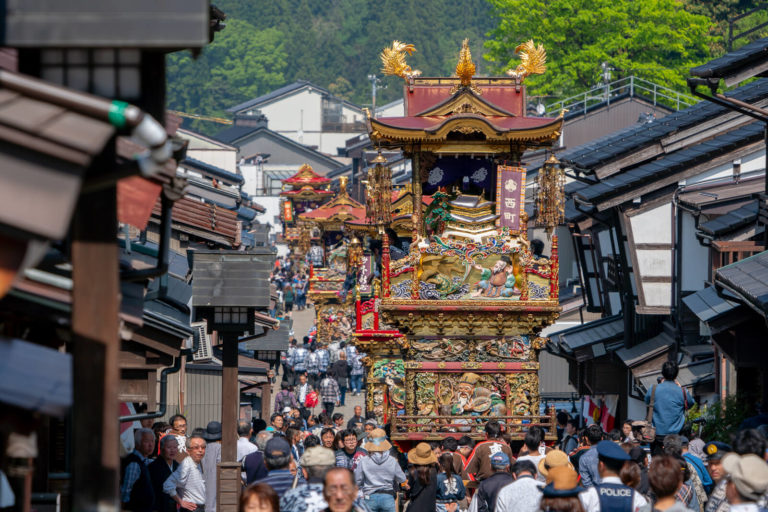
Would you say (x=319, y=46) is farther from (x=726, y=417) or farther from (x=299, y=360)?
(x=726, y=417)

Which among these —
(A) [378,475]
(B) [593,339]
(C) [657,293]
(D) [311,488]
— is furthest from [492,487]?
(B) [593,339]

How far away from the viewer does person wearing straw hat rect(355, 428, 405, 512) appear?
54.1 ft

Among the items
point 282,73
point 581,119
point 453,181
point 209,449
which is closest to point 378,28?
point 282,73

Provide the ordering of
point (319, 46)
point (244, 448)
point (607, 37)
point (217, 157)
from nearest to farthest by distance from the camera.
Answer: point (244, 448)
point (607, 37)
point (217, 157)
point (319, 46)

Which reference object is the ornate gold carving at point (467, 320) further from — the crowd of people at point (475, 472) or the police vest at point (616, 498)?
the police vest at point (616, 498)

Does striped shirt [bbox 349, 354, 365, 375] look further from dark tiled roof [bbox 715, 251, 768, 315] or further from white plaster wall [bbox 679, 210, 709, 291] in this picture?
dark tiled roof [bbox 715, 251, 768, 315]

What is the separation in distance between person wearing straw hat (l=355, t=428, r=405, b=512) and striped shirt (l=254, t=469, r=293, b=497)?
4.09 m

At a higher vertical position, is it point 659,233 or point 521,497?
point 659,233

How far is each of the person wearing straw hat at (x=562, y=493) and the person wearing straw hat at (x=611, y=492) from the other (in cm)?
88

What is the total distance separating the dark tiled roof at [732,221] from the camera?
21.4 meters

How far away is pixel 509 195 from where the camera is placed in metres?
25.5

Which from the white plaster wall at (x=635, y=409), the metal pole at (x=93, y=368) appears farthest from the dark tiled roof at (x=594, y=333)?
the metal pole at (x=93, y=368)

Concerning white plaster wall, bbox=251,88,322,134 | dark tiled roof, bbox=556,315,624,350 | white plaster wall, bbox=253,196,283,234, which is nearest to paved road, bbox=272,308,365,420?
dark tiled roof, bbox=556,315,624,350

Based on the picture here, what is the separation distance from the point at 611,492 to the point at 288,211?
7114 centimetres
